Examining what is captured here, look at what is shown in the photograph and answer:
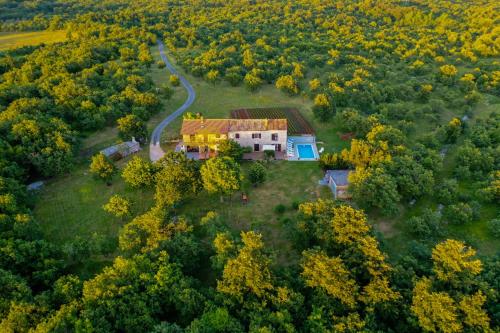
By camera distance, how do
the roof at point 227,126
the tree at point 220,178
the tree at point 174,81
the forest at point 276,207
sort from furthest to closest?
the tree at point 174,81
the roof at point 227,126
the tree at point 220,178
the forest at point 276,207

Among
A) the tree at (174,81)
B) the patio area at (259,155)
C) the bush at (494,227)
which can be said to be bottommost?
the bush at (494,227)

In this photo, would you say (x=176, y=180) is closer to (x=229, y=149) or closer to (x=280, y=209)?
(x=229, y=149)

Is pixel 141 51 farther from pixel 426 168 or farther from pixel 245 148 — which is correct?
pixel 426 168

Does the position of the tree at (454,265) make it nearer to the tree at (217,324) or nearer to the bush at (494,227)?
the bush at (494,227)

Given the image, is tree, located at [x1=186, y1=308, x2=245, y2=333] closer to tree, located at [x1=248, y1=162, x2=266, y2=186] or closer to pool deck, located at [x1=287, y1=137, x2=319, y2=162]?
tree, located at [x1=248, y1=162, x2=266, y2=186]

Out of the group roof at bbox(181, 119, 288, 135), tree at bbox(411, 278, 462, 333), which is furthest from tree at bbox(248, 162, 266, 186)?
tree at bbox(411, 278, 462, 333)

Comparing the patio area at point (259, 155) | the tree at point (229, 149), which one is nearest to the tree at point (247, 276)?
the tree at point (229, 149)

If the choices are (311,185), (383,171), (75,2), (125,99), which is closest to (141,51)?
(125,99)
